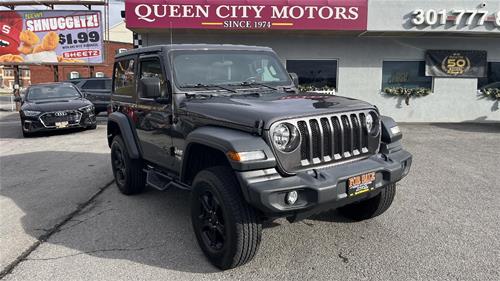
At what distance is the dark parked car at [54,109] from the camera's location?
37.0 feet

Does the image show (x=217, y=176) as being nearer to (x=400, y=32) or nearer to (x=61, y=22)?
(x=400, y=32)

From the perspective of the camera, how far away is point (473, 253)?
3.69 meters

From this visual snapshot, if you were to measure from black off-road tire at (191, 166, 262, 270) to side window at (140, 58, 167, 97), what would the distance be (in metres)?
1.31

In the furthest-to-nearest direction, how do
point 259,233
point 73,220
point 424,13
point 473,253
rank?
point 424,13 → point 73,220 → point 473,253 → point 259,233

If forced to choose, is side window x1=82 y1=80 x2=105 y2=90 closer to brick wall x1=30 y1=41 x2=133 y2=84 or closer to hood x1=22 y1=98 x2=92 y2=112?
hood x1=22 y1=98 x2=92 y2=112

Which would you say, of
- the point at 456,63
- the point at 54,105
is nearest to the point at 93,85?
the point at 54,105

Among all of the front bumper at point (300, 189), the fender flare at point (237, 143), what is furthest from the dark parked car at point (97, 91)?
the front bumper at point (300, 189)

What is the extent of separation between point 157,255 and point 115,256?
39 cm

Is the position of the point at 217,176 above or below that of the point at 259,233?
above

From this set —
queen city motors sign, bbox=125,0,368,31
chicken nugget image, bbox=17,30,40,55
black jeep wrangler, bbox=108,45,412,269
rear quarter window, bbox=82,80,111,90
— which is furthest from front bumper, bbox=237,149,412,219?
chicken nugget image, bbox=17,30,40,55

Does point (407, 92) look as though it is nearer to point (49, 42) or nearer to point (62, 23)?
point (62, 23)

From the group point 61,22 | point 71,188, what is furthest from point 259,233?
point 61,22

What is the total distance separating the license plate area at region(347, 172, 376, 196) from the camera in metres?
3.36

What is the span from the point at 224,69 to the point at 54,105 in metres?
8.71
